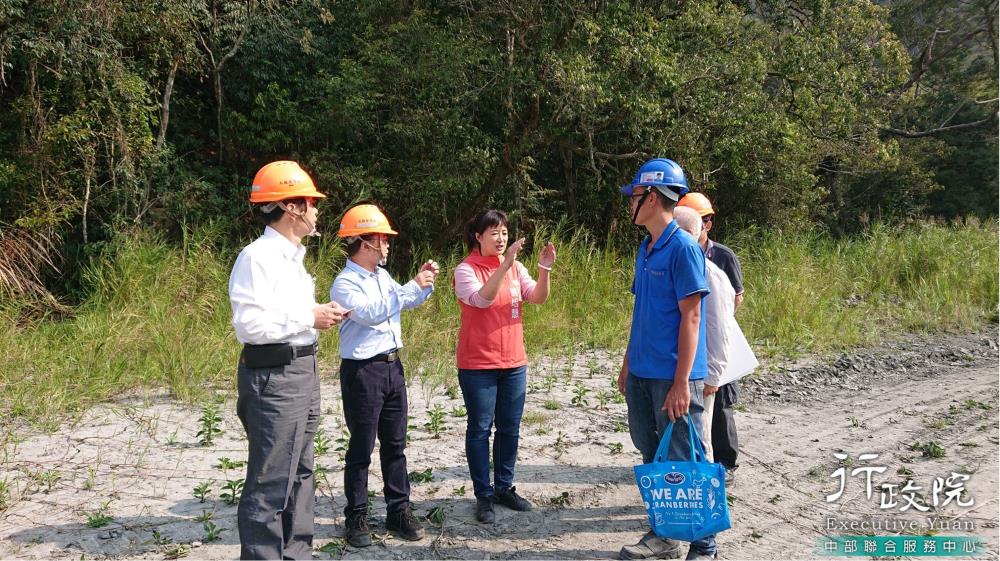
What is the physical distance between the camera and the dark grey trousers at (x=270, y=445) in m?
3.36

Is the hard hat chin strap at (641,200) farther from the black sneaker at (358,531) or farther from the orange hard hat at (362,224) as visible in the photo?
the black sneaker at (358,531)

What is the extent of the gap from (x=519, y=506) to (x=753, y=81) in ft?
28.6

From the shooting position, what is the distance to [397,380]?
420 cm

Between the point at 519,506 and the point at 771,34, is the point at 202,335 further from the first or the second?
the point at 771,34

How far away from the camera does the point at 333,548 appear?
413cm

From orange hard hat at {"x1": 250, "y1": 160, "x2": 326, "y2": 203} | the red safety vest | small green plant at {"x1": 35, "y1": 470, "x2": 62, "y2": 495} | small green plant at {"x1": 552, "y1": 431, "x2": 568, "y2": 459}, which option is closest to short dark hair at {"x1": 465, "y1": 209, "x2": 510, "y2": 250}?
the red safety vest

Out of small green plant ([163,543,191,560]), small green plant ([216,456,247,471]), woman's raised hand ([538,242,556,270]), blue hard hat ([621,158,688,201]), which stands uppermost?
blue hard hat ([621,158,688,201])

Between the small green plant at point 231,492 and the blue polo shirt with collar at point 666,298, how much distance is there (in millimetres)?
2507

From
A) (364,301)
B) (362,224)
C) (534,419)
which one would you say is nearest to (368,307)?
(364,301)

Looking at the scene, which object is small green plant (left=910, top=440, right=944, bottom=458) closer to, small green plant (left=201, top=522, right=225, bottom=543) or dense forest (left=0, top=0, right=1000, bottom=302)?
small green plant (left=201, top=522, right=225, bottom=543)

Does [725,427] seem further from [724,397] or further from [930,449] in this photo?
[930,449]

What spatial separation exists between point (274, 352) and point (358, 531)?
132cm

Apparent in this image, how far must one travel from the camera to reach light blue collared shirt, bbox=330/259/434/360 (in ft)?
13.2

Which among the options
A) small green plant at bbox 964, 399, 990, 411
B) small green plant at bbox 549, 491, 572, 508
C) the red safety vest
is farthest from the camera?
small green plant at bbox 964, 399, 990, 411
